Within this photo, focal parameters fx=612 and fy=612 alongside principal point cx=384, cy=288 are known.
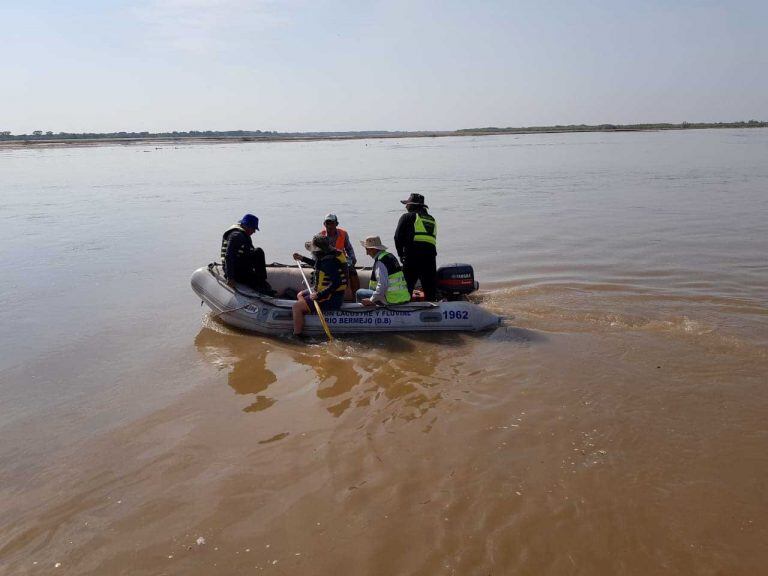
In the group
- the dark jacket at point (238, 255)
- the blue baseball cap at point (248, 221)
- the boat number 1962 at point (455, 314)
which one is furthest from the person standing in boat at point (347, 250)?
the boat number 1962 at point (455, 314)

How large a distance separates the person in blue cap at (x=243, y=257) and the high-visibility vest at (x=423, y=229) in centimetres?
209

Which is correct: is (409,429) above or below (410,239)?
below

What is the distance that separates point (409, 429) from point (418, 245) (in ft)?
11.4

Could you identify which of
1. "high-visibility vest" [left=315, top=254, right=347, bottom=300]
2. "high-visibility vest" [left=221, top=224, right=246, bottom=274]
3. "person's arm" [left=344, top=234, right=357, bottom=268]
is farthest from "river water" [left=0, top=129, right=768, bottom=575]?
"person's arm" [left=344, top=234, right=357, bottom=268]

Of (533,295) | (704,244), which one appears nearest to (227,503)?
(533,295)

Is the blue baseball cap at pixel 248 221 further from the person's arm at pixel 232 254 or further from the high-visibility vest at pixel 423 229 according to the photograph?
the high-visibility vest at pixel 423 229

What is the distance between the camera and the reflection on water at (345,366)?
575cm

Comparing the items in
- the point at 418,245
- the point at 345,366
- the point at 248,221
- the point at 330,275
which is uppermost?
the point at 248,221

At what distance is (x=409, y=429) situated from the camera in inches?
201

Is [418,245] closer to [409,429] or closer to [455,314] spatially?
[455,314]

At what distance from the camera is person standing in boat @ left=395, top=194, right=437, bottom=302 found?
8086mm

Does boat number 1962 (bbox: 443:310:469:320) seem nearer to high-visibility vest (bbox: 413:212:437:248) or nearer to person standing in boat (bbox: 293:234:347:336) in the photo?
high-visibility vest (bbox: 413:212:437:248)

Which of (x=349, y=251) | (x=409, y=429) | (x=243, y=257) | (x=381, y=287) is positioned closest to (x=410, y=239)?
(x=381, y=287)

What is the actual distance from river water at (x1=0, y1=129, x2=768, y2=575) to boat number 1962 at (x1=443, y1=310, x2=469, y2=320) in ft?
0.92
